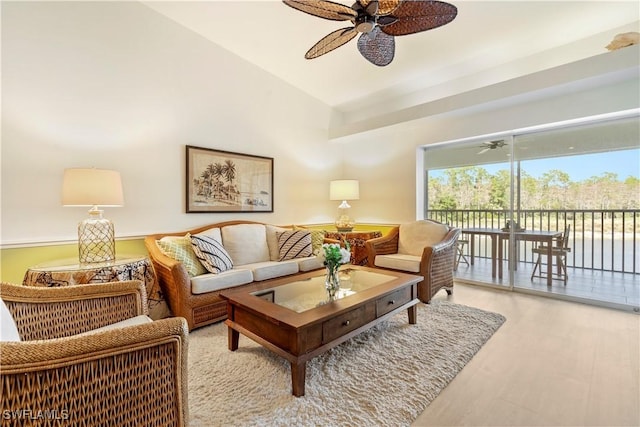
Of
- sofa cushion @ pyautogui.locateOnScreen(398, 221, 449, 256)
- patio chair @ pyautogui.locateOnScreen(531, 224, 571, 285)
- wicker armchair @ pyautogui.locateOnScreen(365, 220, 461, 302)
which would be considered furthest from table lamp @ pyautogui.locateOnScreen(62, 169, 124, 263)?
patio chair @ pyautogui.locateOnScreen(531, 224, 571, 285)

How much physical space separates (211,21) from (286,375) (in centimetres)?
346

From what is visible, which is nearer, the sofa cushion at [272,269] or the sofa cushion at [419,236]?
the sofa cushion at [272,269]

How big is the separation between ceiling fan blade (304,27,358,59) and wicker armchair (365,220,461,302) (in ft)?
7.13

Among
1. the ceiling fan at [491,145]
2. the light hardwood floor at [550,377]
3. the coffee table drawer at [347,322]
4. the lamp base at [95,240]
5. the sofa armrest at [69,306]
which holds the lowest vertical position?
the light hardwood floor at [550,377]

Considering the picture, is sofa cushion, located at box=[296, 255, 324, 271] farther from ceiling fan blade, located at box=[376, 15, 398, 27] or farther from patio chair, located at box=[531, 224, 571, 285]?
patio chair, located at box=[531, 224, 571, 285]

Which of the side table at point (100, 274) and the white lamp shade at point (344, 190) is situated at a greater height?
the white lamp shade at point (344, 190)

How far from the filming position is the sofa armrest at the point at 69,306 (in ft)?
4.45

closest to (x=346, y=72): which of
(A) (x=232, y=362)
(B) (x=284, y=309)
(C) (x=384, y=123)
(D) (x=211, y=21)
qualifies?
(C) (x=384, y=123)

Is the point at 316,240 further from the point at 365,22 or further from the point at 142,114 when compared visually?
the point at 365,22

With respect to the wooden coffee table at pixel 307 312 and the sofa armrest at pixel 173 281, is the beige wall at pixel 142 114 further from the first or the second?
the wooden coffee table at pixel 307 312

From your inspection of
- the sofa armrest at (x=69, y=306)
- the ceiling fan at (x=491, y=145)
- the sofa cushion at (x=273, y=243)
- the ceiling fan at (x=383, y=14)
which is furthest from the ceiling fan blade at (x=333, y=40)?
the ceiling fan at (x=491, y=145)

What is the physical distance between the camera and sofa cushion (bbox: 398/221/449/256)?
11.9 feet

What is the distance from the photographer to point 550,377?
5.84ft

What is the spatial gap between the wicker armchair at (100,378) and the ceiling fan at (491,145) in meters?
4.18
